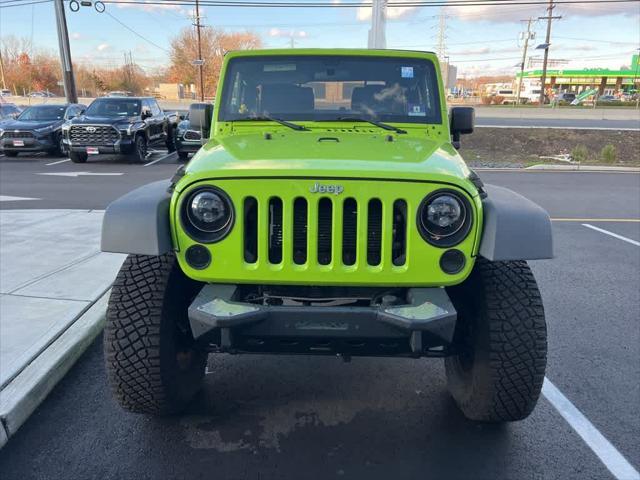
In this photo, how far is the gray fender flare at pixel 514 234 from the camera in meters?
2.33

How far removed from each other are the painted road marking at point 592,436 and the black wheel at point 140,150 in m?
13.0

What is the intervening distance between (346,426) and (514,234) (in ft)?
4.57

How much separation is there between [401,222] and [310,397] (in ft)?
4.53

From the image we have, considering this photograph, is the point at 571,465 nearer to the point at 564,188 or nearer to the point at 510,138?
the point at 564,188

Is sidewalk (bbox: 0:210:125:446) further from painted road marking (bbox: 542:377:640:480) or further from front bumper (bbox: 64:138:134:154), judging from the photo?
front bumper (bbox: 64:138:134:154)

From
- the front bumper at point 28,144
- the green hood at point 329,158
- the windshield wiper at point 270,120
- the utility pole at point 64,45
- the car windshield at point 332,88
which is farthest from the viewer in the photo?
the utility pole at point 64,45

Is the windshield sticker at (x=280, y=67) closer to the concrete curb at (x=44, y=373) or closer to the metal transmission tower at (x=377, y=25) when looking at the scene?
the concrete curb at (x=44, y=373)

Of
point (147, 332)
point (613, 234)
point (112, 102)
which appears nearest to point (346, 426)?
point (147, 332)

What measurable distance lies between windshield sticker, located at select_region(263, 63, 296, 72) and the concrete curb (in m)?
2.21

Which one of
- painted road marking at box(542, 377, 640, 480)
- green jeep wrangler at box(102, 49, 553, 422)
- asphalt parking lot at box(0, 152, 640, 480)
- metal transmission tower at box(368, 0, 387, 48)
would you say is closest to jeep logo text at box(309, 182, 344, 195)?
green jeep wrangler at box(102, 49, 553, 422)

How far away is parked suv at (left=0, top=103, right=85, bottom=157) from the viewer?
1499cm

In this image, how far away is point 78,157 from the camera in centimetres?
1436

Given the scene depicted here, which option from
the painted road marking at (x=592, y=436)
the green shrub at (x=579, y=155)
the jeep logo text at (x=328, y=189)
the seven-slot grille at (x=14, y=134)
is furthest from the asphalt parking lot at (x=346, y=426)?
the green shrub at (x=579, y=155)

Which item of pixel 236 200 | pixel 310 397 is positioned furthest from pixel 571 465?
pixel 236 200
